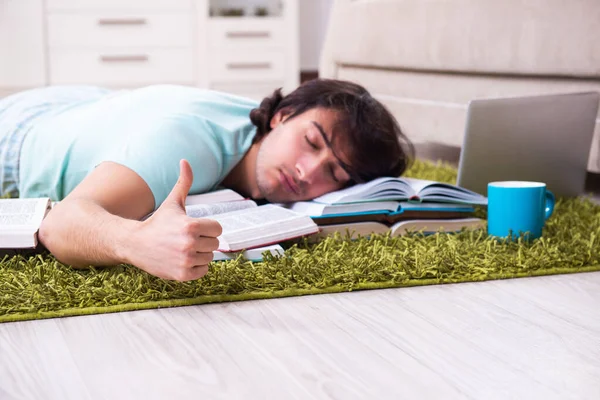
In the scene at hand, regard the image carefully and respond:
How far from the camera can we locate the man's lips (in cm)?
160

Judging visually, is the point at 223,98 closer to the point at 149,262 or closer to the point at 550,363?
the point at 149,262

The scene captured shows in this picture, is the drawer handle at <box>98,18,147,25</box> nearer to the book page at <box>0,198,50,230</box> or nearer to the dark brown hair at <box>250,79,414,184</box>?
the dark brown hair at <box>250,79,414,184</box>

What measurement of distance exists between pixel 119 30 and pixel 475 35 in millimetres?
2499

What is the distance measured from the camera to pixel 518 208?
4.72 ft

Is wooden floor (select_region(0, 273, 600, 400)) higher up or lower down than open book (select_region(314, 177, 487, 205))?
lower down

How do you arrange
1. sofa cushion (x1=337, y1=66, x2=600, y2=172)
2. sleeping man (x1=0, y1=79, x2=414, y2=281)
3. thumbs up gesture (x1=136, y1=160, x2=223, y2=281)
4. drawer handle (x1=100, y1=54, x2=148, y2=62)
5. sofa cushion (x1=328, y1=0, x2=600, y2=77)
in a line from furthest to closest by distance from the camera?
drawer handle (x1=100, y1=54, x2=148, y2=62)
sofa cushion (x1=337, y1=66, x2=600, y2=172)
sofa cushion (x1=328, y1=0, x2=600, y2=77)
sleeping man (x1=0, y1=79, x2=414, y2=281)
thumbs up gesture (x1=136, y1=160, x2=223, y2=281)

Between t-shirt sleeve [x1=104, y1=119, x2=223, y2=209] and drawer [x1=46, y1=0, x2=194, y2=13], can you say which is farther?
drawer [x1=46, y1=0, x2=194, y2=13]

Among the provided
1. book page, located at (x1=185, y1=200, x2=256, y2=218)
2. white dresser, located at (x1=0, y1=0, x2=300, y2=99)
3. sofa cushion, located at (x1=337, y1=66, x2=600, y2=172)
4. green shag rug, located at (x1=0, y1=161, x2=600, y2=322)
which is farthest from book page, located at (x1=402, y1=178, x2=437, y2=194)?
white dresser, located at (x1=0, y1=0, x2=300, y2=99)

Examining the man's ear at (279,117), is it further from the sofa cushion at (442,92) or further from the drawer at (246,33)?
the drawer at (246,33)

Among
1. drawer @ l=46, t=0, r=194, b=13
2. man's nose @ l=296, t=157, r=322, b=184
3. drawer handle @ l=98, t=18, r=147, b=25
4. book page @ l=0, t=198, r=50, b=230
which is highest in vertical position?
drawer @ l=46, t=0, r=194, b=13

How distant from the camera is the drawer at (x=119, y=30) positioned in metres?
4.17

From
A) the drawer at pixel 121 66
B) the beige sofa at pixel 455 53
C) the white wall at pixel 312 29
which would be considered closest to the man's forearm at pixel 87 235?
the beige sofa at pixel 455 53

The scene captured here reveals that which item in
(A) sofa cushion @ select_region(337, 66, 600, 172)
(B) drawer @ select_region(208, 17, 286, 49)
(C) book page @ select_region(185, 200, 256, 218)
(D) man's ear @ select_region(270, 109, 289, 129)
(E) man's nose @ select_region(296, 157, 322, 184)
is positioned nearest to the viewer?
(C) book page @ select_region(185, 200, 256, 218)

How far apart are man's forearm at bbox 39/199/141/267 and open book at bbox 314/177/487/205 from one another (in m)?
0.49
